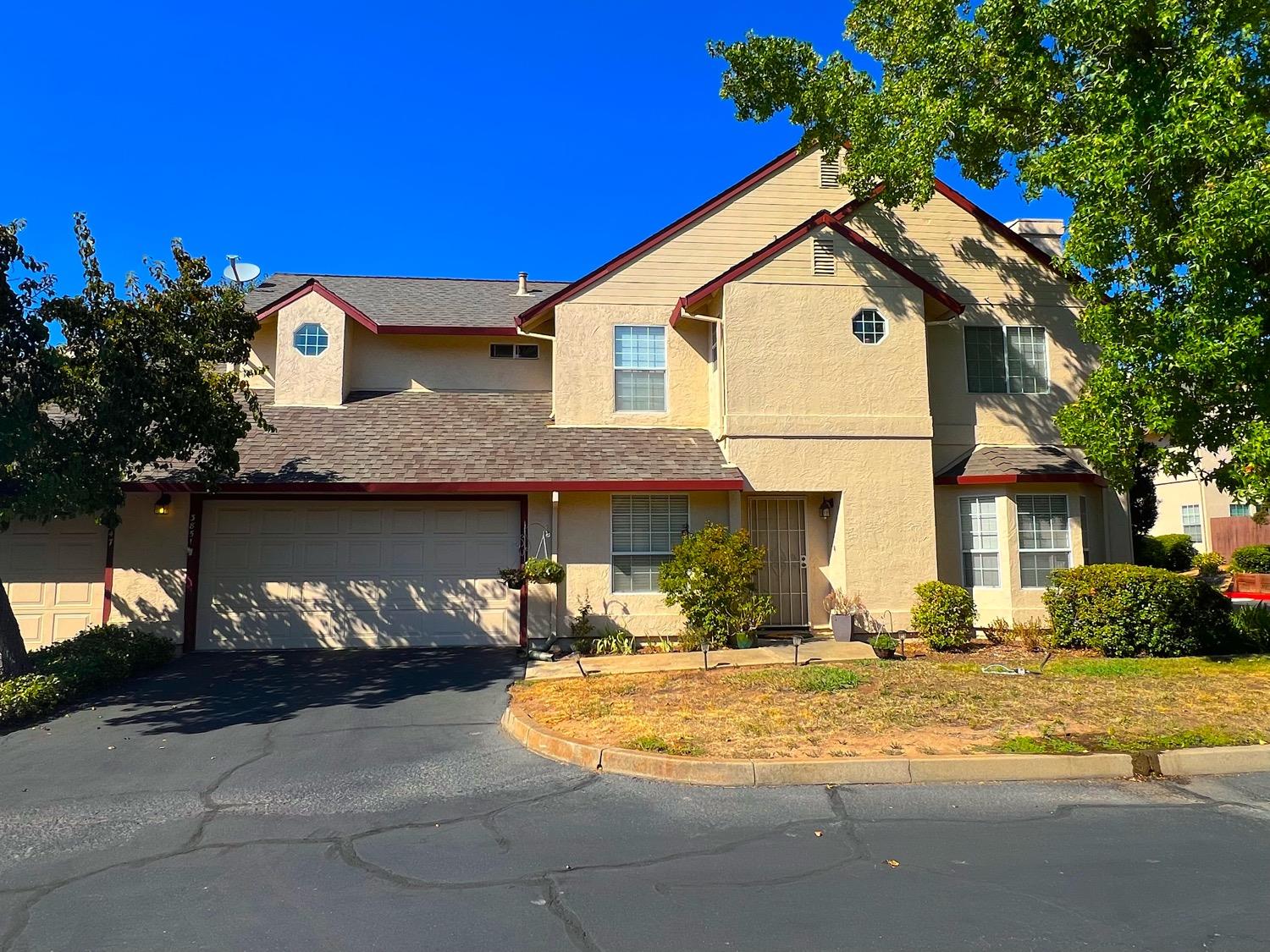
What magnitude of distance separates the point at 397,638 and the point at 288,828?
7.43 meters

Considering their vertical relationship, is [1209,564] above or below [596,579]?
above

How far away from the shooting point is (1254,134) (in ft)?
28.3

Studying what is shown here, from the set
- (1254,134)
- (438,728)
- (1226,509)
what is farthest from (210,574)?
(1226,509)

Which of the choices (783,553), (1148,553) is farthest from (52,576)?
(1148,553)

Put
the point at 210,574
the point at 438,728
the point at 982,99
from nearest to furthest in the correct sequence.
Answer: the point at 438,728 < the point at 982,99 < the point at 210,574

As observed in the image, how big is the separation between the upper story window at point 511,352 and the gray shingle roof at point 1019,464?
25.7 feet

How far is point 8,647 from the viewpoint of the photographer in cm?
977

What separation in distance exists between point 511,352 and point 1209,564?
2104 cm

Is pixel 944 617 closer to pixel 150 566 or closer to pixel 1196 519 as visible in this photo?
pixel 150 566

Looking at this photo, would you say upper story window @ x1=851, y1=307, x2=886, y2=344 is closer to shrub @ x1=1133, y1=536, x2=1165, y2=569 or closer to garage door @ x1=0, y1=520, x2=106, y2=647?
shrub @ x1=1133, y1=536, x2=1165, y2=569

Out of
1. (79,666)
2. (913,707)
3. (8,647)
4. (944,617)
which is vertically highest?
(944,617)

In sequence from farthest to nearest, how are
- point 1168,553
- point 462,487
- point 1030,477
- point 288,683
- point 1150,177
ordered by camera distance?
1. point 1168,553
2. point 1030,477
3. point 462,487
4. point 288,683
5. point 1150,177

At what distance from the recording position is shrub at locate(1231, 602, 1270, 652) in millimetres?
11742

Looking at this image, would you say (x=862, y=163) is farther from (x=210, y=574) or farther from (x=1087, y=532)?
(x=210, y=574)
